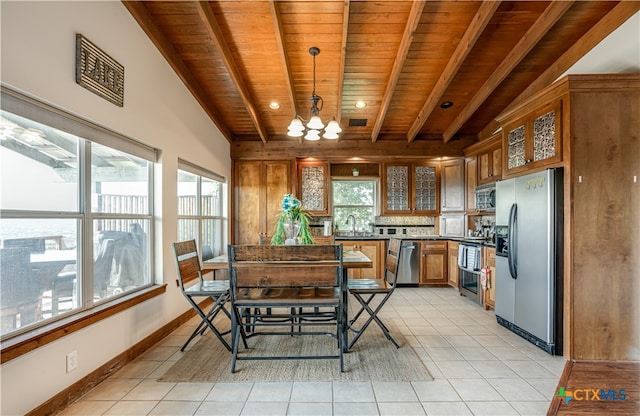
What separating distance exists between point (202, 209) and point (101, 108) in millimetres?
2291

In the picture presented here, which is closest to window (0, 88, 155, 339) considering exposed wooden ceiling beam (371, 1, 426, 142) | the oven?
exposed wooden ceiling beam (371, 1, 426, 142)

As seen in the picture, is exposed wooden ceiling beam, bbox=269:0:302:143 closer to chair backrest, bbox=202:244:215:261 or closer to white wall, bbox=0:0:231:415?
white wall, bbox=0:0:231:415

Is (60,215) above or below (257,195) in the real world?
below

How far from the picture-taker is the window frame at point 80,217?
172 cm

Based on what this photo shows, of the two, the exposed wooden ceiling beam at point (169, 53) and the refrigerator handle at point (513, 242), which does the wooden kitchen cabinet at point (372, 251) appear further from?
the exposed wooden ceiling beam at point (169, 53)

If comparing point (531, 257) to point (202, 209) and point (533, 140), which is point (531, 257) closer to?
point (533, 140)

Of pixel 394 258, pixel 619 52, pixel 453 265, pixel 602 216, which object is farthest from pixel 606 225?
pixel 453 265

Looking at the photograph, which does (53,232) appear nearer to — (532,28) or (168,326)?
(168,326)

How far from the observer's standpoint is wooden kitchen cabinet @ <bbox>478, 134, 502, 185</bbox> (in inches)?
167

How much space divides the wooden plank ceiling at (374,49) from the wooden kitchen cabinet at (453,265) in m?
1.94

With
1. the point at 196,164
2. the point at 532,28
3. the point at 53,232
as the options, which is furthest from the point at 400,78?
the point at 53,232

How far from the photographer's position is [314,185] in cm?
567

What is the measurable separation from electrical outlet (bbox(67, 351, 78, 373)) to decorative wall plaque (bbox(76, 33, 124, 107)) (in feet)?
5.77

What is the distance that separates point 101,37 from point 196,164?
1844 mm
